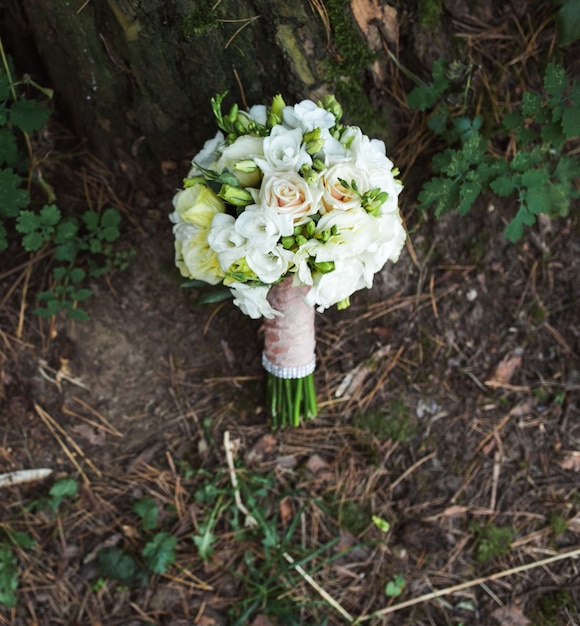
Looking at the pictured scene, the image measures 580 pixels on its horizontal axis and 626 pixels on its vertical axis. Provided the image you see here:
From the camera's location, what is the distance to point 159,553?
2092mm

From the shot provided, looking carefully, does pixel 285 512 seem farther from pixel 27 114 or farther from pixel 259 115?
pixel 27 114

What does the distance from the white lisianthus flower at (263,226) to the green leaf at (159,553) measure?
1.19m

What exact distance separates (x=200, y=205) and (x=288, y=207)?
25 cm

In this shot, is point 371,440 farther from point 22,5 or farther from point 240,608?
point 22,5

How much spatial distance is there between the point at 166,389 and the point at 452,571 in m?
1.22

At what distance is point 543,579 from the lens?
2156 millimetres

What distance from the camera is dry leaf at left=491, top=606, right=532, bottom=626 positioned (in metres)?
2.11

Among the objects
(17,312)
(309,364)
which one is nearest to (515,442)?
(309,364)

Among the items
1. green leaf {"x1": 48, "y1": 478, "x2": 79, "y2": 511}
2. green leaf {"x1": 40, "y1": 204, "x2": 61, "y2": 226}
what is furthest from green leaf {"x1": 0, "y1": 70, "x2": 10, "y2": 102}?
green leaf {"x1": 48, "y1": 478, "x2": 79, "y2": 511}

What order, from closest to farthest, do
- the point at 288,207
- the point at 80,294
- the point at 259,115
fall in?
the point at 288,207 → the point at 259,115 → the point at 80,294

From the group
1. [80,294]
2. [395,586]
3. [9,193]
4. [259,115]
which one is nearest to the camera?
[259,115]

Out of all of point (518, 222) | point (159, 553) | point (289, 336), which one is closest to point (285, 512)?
point (159, 553)

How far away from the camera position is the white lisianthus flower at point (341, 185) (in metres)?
1.49

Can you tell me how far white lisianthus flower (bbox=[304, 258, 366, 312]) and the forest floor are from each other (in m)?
0.62
